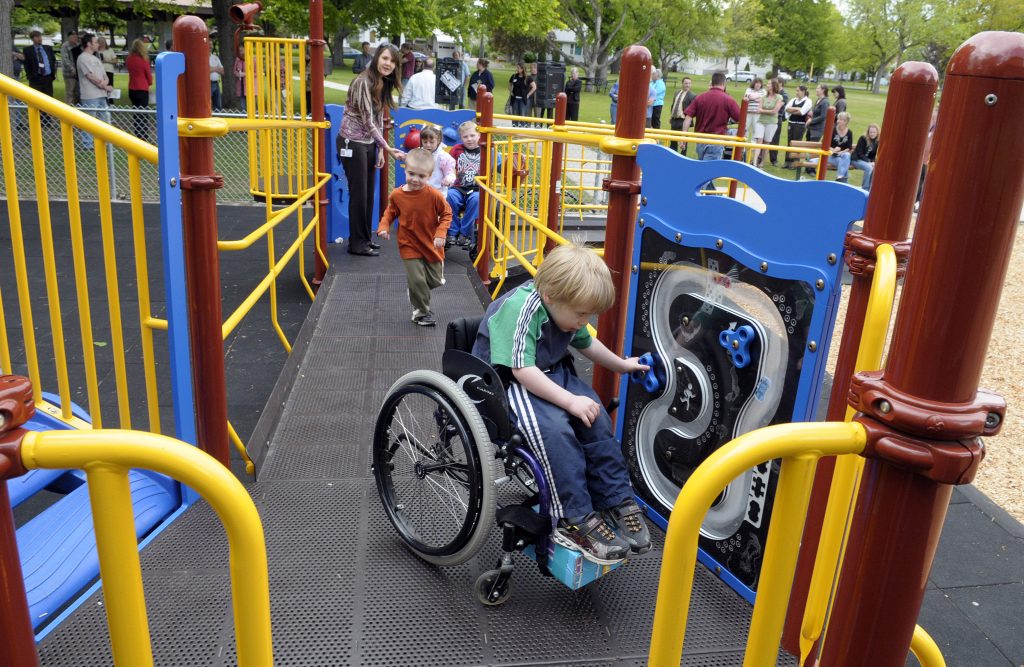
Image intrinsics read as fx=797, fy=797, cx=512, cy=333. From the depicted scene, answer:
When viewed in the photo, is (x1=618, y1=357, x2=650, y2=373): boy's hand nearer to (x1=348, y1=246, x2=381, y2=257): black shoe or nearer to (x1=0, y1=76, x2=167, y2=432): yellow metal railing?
(x1=0, y1=76, x2=167, y2=432): yellow metal railing

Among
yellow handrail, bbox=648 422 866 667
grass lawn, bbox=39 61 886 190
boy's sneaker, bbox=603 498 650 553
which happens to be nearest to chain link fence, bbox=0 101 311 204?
boy's sneaker, bbox=603 498 650 553

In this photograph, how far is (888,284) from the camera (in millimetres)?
1771

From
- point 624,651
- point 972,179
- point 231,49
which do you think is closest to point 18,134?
point 231,49

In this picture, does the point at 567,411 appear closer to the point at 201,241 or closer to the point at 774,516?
the point at 774,516

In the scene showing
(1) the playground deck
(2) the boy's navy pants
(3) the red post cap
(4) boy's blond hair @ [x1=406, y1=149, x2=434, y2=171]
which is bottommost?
(1) the playground deck

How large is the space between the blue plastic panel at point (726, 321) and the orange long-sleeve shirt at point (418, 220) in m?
2.62

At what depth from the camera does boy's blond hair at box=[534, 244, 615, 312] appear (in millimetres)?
2396

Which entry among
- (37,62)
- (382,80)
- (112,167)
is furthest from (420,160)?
(37,62)

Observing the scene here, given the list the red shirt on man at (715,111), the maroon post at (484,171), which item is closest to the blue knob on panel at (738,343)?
the maroon post at (484,171)

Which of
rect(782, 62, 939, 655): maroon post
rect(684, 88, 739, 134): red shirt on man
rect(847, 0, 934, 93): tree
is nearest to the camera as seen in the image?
rect(782, 62, 939, 655): maroon post

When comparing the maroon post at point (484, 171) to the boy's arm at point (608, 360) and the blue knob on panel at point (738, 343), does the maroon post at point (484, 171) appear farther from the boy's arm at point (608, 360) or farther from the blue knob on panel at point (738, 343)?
the blue knob on panel at point (738, 343)

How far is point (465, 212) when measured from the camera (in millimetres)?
8578

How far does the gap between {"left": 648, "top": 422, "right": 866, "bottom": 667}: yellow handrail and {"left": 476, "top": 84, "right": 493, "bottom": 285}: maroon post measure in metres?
5.84

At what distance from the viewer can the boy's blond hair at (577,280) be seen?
2.40 m
